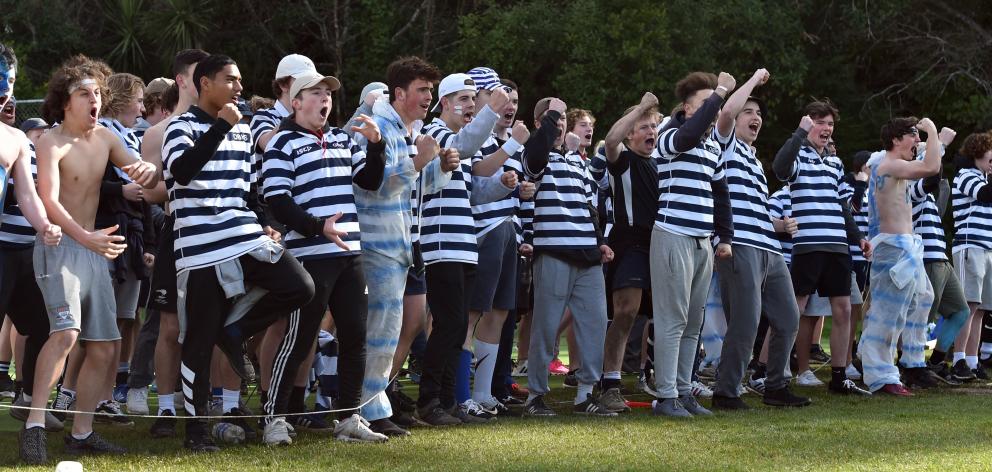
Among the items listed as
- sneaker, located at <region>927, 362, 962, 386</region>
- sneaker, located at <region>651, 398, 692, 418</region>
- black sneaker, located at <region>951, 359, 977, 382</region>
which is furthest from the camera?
black sneaker, located at <region>951, 359, 977, 382</region>

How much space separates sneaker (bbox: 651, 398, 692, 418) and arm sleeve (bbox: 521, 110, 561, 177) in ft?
5.49

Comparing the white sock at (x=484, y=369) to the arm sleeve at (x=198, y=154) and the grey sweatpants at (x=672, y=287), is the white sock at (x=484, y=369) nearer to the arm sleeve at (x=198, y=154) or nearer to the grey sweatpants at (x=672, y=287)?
the grey sweatpants at (x=672, y=287)

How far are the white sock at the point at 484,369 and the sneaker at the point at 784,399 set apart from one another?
192 centimetres

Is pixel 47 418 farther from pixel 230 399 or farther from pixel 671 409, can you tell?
pixel 671 409

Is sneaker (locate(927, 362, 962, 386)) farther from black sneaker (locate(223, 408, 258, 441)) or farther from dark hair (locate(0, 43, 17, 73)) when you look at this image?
dark hair (locate(0, 43, 17, 73))

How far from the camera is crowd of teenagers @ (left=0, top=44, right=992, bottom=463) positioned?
6.48 m

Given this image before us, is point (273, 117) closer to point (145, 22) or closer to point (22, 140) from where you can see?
point (22, 140)

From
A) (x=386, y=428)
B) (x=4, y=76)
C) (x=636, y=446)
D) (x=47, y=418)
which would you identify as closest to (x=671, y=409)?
(x=636, y=446)

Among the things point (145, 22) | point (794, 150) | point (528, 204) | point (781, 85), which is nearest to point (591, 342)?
point (528, 204)

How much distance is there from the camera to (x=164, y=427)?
732cm

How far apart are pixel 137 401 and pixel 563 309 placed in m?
2.74

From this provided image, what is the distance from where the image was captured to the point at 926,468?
6.18m

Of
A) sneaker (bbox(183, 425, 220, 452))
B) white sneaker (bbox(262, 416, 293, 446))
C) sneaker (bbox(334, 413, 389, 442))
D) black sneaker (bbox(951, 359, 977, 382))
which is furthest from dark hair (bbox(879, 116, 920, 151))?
sneaker (bbox(183, 425, 220, 452))

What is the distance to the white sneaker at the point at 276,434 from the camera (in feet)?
22.0
